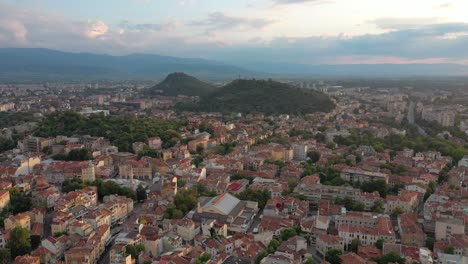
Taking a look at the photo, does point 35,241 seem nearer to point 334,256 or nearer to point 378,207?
point 334,256

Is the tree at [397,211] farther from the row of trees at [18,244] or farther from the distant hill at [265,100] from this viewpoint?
the distant hill at [265,100]

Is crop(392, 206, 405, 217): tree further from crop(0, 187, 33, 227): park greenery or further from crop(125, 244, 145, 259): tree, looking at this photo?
crop(0, 187, 33, 227): park greenery

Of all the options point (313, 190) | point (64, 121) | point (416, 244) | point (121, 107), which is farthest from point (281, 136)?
point (121, 107)

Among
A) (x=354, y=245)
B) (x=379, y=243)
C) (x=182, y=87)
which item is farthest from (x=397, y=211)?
(x=182, y=87)

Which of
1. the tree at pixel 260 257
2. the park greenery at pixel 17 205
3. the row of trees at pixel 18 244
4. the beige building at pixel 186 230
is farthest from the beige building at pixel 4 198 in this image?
the tree at pixel 260 257

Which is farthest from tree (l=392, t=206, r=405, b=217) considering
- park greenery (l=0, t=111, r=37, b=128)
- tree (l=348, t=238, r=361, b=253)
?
park greenery (l=0, t=111, r=37, b=128)
